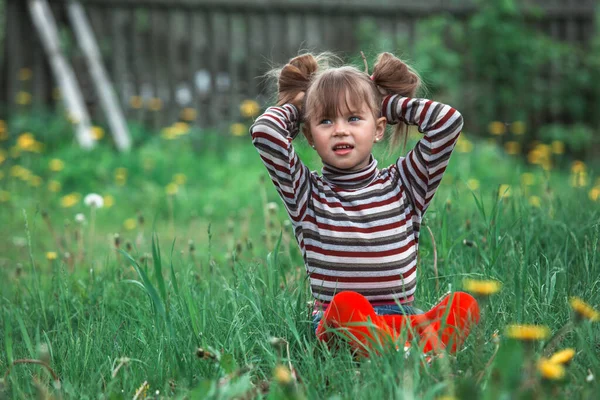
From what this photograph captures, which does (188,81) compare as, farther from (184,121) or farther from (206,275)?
(206,275)

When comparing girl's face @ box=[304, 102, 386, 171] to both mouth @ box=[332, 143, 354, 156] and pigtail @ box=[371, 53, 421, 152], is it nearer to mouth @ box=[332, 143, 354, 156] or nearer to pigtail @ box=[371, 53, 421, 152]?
mouth @ box=[332, 143, 354, 156]

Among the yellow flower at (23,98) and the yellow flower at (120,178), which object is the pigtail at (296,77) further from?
the yellow flower at (23,98)

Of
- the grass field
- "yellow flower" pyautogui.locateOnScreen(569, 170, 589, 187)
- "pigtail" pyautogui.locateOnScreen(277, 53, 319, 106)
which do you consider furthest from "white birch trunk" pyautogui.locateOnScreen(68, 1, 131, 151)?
"pigtail" pyautogui.locateOnScreen(277, 53, 319, 106)

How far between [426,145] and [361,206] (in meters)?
0.26

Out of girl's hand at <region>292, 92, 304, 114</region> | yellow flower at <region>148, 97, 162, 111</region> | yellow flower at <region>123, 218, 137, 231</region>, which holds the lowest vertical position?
yellow flower at <region>123, 218, 137, 231</region>

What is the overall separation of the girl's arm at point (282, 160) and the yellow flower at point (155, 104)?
15.8ft

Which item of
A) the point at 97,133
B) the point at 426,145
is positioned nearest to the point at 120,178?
the point at 97,133

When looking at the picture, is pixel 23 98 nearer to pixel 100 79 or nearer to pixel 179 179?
pixel 100 79

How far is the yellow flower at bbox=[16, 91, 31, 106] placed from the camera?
21.2 ft

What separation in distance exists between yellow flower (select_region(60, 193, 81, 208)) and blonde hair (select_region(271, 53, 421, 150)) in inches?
105

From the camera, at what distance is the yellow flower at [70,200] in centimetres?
470

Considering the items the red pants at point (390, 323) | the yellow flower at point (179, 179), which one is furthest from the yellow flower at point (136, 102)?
the red pants at point (390, 323)

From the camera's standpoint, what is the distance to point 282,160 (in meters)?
2.13

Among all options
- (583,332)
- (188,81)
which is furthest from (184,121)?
(583,332)
